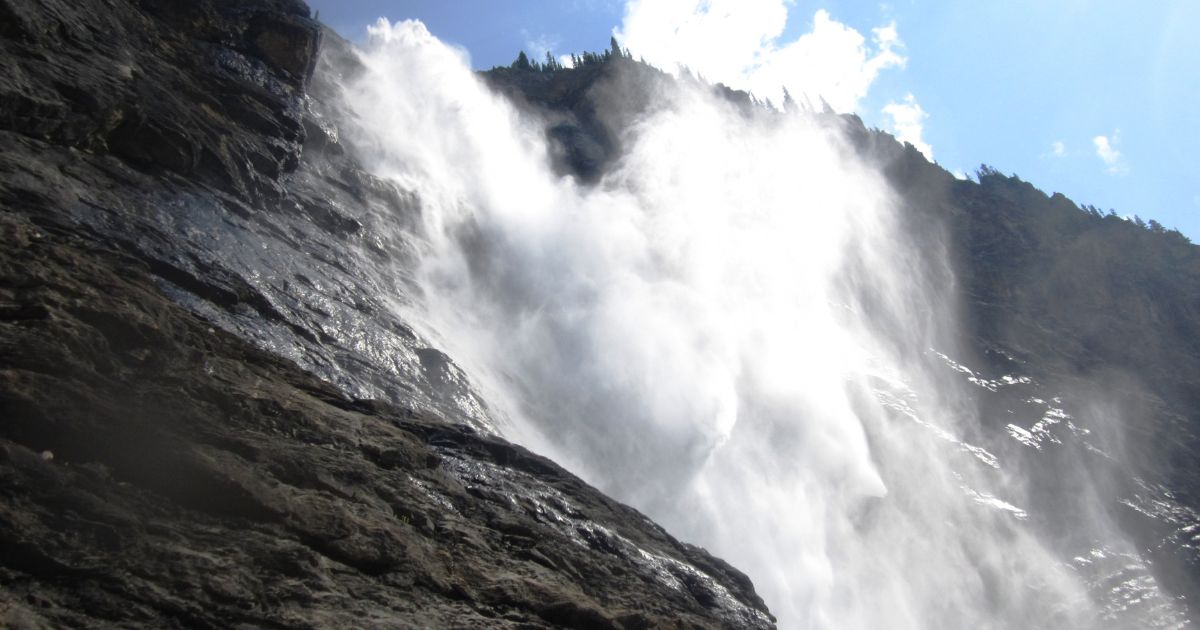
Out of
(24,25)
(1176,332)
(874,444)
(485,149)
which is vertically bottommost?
(24,25)

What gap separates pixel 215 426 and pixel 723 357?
3506cm

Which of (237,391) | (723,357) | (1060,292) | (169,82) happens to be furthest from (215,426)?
(1060,292)

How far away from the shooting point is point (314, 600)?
27.6 feet

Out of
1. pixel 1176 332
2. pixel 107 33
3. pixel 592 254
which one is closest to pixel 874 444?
pixel 592 254

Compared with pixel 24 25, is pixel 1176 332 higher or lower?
higher

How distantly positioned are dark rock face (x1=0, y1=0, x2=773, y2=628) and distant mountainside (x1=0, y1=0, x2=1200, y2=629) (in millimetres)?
38

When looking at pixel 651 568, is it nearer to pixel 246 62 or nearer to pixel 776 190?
pixel 246 62

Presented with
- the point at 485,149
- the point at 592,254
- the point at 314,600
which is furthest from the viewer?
the point at 485,149

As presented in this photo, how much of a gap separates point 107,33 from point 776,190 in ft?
177

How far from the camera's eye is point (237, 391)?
11102 mm

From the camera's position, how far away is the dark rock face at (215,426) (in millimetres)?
7887

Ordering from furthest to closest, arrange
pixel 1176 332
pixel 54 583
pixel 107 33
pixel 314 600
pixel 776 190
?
pixel 776 190 < pixel 1176 332 < pixel 107 33 < pixel 314 600 < pixel 54 583

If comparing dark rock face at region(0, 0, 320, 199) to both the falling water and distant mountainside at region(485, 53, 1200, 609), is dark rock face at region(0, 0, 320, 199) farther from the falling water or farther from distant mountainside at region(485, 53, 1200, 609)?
distant mountainside at region(485, 53, 1200, 609)

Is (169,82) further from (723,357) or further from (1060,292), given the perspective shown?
(1060,292)
